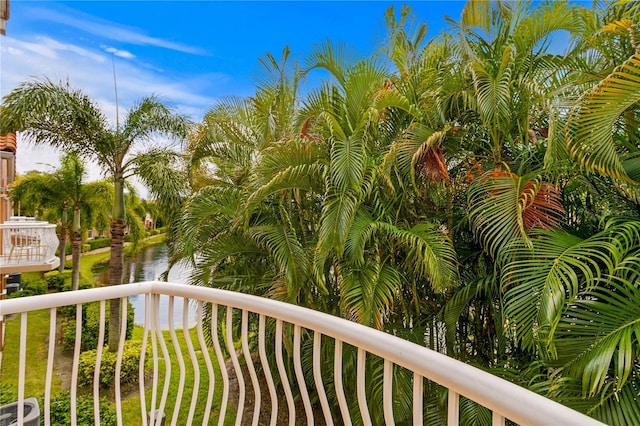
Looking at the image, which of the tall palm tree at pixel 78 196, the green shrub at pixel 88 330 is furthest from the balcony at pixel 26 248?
the tall palm tree at pixel 78 196

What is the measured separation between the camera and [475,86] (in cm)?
232

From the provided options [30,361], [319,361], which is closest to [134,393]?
[30,361]

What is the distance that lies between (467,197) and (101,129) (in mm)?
6096

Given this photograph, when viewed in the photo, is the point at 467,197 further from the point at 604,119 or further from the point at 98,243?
the point at 98,243

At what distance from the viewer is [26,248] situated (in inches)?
211

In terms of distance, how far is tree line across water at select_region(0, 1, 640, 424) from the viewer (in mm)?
1704

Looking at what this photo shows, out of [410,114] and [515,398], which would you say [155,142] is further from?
[515,398]

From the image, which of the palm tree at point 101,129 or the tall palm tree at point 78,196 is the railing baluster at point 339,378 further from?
the tall palm tree at point 78,196

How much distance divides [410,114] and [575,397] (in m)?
2.04

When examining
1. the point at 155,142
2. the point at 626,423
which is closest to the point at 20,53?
the point at 155,142

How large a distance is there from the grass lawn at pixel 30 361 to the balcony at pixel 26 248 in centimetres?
74

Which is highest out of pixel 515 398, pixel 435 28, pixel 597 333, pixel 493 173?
pixel 435 28

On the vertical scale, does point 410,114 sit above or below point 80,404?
above

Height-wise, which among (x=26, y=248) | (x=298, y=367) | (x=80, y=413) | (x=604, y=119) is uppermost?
(x=604, y=119)
